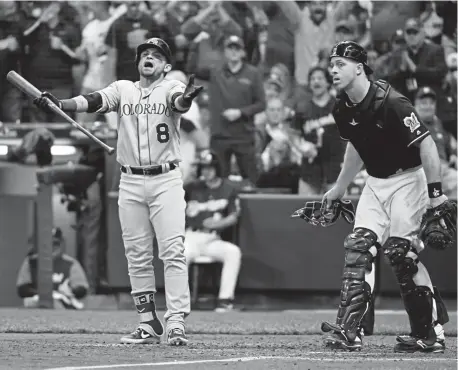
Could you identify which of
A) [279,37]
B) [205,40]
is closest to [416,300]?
[279,37]

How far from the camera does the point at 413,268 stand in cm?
632

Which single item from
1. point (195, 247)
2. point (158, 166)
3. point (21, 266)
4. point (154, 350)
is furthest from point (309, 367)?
point (21, 266)

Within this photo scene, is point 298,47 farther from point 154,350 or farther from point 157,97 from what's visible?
point 154,350

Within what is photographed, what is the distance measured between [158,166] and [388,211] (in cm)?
152

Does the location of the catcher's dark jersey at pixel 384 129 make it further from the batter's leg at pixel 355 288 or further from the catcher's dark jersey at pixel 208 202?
the catcher's dark jersey at pixel 208 202

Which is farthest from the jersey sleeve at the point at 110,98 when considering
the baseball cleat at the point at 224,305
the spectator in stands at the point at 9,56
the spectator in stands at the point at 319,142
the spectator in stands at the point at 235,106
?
the spectator in stands at the point at 9,56

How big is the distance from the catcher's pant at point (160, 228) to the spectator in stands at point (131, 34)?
5.15 meters

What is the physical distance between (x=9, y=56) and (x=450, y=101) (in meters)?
5.21

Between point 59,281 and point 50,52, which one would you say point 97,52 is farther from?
point 59,281

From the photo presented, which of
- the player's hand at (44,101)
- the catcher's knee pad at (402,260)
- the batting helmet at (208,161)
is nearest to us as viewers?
the catcher's knee pad at (402,260)

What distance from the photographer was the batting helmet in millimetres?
10875

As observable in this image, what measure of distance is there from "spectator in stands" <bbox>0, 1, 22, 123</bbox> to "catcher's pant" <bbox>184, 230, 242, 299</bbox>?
8.99ft

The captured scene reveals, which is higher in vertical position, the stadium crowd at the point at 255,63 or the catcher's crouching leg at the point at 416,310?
the stadium crowd at the point at 255,63

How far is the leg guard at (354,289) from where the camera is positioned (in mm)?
6055
